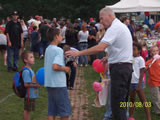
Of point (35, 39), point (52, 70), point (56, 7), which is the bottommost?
point (52, 70)

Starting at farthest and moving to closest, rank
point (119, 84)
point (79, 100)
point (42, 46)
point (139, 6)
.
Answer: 1. point (42, 46)
2. point (139, 6)
3. point (79, 100)
4. point (119, 84)

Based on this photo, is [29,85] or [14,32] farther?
[14,32]

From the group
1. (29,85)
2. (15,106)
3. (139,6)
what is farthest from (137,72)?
(139,6)

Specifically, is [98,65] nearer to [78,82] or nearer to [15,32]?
[78,82]

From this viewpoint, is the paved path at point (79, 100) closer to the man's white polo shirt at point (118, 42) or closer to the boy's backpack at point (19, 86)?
the boy's backpack at point (19, 86)

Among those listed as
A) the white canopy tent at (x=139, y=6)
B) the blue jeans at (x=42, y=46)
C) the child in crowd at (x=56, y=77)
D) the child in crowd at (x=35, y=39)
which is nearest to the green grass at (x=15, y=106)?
the child in crowd at (x=56, y=77)

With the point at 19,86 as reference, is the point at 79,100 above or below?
below

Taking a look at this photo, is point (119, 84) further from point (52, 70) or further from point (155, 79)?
point (155, 79)

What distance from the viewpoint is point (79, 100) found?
898 centimetres

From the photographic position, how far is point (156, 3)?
1547cm

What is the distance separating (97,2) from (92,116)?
26785mm

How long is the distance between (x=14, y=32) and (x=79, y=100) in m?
4.83

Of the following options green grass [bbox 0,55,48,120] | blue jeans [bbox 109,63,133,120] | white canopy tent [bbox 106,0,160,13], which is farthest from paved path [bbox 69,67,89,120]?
white canopy tent [bbox 106,0,160,13]

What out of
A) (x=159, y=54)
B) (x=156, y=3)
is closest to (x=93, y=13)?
(x=156, y=3)
